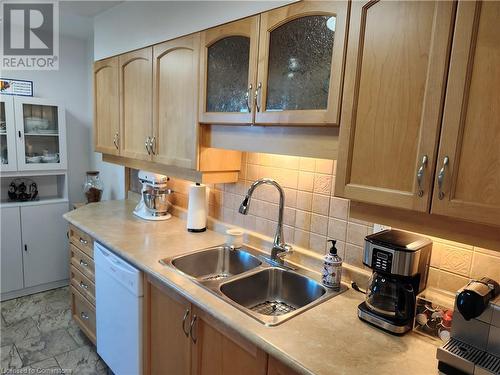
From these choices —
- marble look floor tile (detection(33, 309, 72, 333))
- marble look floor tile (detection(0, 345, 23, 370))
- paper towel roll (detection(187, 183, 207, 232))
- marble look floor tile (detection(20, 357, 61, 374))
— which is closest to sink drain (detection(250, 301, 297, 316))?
paper towel roll (detection(187, 183, 207, 232))

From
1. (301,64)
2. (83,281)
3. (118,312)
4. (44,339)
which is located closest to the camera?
(301,64)

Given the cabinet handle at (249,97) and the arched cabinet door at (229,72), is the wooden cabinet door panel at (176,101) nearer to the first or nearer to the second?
the arched cabinet door at (229,72)

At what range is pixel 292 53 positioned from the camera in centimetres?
129

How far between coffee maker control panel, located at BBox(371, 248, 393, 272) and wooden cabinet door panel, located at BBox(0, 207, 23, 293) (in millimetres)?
3089

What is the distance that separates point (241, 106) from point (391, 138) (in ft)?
2.34

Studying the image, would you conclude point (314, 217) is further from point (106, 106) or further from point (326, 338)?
point (106, 106)

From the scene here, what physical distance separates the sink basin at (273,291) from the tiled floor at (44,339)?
127 centimetres

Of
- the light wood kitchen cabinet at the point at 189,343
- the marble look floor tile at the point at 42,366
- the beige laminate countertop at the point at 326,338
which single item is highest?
the beige laminate countertop at the point at 326,338

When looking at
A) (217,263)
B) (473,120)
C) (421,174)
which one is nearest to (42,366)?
(217,263)

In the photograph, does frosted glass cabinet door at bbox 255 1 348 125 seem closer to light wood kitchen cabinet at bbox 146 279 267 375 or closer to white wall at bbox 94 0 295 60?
white wall at bbox 94 0 295 60

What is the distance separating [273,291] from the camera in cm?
165

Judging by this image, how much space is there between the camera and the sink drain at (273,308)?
1.56 m

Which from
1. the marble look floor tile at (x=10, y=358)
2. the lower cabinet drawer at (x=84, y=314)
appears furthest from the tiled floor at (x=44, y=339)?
the lower cabinet drawer at (x=84, y=314)

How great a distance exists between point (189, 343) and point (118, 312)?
61 centimetres
